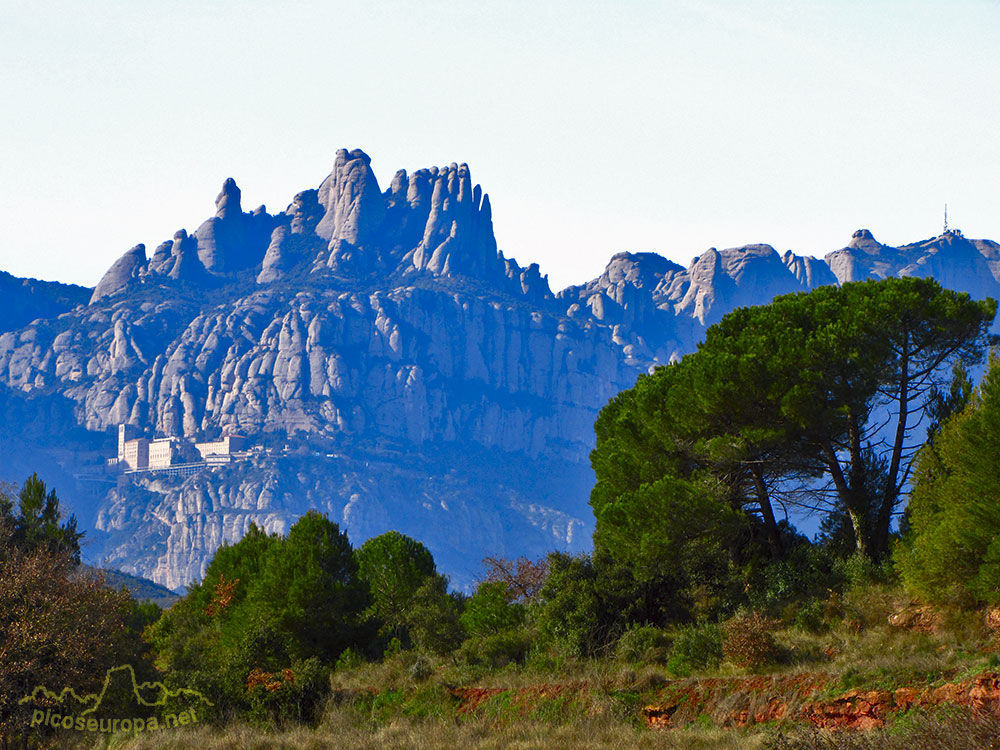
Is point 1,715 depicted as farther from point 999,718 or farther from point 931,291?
point 931,291

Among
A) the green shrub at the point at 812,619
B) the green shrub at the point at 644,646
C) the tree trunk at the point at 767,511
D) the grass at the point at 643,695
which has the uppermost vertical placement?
the tree trunk at the point at 767,511

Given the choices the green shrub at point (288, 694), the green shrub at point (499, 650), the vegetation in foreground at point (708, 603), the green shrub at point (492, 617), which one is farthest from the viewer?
the green shrub at point (492, 617)

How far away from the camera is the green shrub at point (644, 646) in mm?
26719

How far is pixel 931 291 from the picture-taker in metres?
30.1

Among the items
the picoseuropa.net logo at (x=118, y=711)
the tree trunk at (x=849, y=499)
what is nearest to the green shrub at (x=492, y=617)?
the picoseuropa.net logo at (x=118, y=711)

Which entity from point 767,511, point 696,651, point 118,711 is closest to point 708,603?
point 767,511

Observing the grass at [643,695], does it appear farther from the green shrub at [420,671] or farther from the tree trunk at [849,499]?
the tree trunk at [849,499]

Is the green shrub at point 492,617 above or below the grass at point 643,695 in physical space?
above

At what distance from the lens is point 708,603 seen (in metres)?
30.1

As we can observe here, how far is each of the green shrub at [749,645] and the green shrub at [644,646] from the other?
101 inches

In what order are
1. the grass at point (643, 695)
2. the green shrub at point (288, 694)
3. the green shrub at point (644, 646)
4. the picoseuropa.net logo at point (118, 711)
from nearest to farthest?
the grass at point (643, 695), the picoseuropa.net logo at point (118, 711), the green shrub at point (288, 694), the green shrub at point (644, 646)

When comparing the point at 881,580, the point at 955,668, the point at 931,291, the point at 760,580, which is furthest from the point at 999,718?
the point at 931,291

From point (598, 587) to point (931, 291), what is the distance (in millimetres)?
14218

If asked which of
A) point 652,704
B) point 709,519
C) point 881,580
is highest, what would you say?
point 709,519
